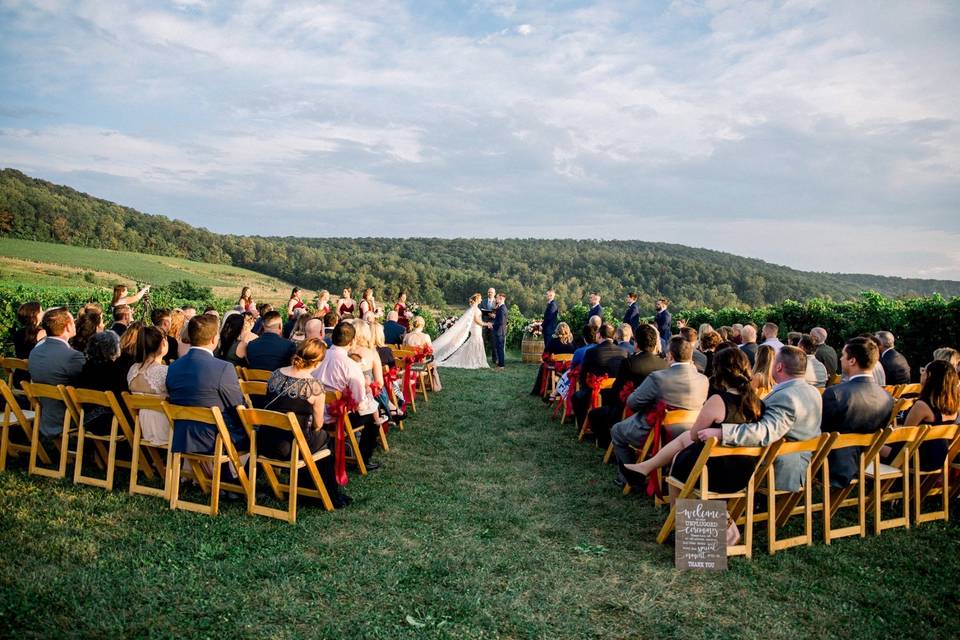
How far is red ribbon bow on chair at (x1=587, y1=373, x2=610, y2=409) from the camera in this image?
7422 mm

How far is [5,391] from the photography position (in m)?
5.14

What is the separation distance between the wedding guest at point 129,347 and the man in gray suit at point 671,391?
4.61 meters

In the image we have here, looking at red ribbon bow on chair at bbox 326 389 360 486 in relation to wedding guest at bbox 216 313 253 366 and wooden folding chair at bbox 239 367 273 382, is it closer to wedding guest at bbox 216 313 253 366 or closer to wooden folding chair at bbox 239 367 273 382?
wooden folding chair at bbox 239 367 273 382

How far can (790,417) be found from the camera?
13.5ft

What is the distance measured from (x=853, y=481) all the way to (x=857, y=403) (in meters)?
0.60

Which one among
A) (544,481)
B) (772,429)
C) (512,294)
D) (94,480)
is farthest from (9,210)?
(772,429)

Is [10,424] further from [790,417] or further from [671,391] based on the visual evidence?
[790,417]

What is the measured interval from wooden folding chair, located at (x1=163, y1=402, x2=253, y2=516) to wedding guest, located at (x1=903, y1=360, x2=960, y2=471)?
17.8 ft

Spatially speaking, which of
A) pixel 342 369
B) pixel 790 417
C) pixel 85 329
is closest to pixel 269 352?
pixel 342 369

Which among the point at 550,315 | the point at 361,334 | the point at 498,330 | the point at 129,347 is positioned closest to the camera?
the point at 129,347

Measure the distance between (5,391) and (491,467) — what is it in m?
4.49

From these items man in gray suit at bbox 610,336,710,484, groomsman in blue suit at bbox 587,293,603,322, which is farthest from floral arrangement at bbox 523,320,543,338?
man in gray suit at bbox 610,336,710,484

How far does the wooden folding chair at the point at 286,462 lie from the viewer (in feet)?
14.1

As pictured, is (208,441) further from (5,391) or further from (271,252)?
(271,252)
